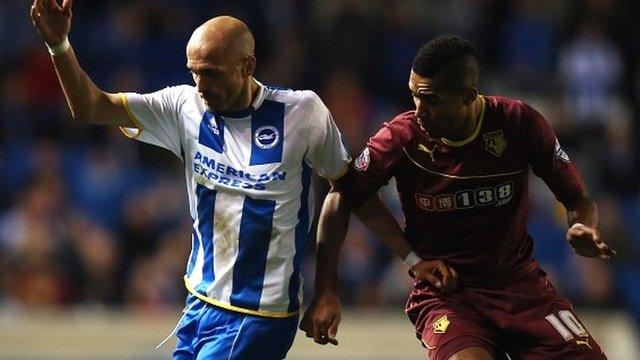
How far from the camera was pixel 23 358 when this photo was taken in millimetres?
9570

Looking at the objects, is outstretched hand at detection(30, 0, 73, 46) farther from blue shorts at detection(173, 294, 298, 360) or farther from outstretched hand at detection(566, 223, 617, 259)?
outstretched hand at detection(566, 223, 617, 259)

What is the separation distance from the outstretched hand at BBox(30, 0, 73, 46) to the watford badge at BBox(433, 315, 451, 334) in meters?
1.92

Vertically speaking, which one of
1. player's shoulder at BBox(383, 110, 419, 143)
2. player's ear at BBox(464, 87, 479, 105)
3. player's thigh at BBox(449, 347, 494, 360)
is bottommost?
player's thigh at BBox(449, 347, 494, 360)

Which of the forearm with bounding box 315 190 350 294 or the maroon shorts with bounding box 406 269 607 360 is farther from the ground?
the forearm with bounding box 315 190 350 294

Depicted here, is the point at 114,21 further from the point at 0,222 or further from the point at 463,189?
the point at 463,189

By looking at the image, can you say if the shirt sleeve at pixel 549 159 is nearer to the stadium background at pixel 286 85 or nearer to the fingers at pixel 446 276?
the fingers at pixel 446 276

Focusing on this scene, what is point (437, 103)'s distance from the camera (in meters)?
5.27

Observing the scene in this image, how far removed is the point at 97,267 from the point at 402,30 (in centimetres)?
403

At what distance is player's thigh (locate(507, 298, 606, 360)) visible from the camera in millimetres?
5379

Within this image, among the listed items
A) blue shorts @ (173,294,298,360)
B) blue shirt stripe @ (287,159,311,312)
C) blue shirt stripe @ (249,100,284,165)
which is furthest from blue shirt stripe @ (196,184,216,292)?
blue shirt stripe @ (287,159,311,312)

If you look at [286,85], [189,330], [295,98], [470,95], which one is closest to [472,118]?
[470,95]

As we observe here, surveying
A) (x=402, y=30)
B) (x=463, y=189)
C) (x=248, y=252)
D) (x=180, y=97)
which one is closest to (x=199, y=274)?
(x=248, y=252)

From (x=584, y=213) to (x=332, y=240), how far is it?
108 centimetres

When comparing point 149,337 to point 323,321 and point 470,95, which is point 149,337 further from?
point 470,95
